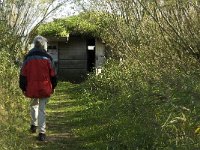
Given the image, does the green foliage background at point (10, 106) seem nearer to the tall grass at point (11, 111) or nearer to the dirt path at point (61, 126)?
the tall grass at point (11, 111)

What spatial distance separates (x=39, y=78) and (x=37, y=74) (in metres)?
0.10

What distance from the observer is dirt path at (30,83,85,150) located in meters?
9.51

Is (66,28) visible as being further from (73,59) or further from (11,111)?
(11,111)

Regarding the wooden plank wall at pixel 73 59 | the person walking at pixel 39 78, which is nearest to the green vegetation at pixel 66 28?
the wooden plank wall at pixel 73 59

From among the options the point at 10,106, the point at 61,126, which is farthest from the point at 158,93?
the point at 10,106

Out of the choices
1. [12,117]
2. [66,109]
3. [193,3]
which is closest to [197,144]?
[193,3]

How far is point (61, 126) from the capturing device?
1196cm

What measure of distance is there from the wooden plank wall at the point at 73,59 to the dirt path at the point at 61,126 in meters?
14.1

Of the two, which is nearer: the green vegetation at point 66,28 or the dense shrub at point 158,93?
the dense shrub at point 158,93

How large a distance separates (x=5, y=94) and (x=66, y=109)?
3473 mm

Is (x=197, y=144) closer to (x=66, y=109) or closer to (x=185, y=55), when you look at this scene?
(x=185, y=55)

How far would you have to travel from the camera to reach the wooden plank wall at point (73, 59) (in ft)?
107

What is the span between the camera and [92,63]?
33031 millimetres

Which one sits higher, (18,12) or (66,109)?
(18,12)
